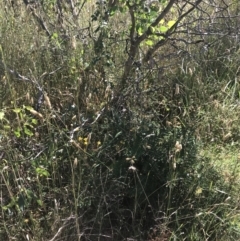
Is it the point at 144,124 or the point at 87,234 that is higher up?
the point at 144,124

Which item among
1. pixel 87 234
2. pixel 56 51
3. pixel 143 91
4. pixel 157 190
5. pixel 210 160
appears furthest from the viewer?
pixel 56 51

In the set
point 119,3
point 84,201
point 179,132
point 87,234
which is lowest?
point 87,234

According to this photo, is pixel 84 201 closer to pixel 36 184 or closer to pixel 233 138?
pixel 36 184

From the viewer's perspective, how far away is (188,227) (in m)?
2.01

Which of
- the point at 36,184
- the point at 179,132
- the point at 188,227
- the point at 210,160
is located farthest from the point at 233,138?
the point at 36,184

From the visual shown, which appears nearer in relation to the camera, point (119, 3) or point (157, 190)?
point (157, 190)

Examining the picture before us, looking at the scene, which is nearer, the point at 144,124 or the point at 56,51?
the point at 144,124

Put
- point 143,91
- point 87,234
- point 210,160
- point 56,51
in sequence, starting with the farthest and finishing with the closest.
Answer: point 56,51, point 143,91, point 210,160, point 87,234

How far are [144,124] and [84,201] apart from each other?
47cm

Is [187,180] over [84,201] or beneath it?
over

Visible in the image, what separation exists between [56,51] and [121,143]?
32.1 inches

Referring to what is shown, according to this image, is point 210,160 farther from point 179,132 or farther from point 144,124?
point 144,124

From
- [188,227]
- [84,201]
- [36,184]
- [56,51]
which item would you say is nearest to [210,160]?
[188,227]

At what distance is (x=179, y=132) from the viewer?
83.5 inches
